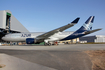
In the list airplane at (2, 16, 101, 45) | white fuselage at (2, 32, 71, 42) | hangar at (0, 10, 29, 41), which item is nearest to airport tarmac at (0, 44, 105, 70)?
airplane at (2, 16, 101, 45)

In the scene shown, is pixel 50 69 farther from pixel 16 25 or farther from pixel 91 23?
pixel 16 25

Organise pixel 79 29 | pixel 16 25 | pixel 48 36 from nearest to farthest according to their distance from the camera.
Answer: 1. pixel 48 36
2. pixel 79 29
3. pixel 16 25

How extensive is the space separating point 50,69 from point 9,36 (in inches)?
818

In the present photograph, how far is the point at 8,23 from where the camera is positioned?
35781 millimetres

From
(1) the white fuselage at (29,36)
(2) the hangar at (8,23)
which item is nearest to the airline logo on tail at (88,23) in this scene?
(1) the white fuselage at (29,36)

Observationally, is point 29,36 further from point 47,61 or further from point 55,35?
point 47,61

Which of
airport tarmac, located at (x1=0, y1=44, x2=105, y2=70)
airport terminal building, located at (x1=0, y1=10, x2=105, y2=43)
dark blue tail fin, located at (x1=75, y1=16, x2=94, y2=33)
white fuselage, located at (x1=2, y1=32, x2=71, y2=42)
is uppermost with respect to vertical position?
airport terminal building, located at (x1=0, y1=10, x2=105, y2=43)

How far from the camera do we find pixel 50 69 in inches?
154

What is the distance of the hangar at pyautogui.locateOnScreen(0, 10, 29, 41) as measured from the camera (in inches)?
1238

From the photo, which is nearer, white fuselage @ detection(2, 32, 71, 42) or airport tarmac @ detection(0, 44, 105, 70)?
airport tarmac @ detection(0, 44, 105, 70)

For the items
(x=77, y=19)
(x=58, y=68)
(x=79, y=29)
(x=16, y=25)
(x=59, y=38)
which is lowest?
(x=58, y=68)

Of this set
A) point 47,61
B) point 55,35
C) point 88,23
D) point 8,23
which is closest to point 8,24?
point 8,23

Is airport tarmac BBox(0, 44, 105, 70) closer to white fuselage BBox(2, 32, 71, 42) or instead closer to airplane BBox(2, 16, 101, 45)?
airplane BBox(2, 16, 101, 45)

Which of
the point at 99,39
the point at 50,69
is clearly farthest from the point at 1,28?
the point at 99,39
